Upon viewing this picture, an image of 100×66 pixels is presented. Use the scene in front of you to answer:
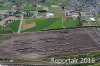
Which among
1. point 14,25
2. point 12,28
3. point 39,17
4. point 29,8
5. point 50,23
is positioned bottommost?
point 12,28

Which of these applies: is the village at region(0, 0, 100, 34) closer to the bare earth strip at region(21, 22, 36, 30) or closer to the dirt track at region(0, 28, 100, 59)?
Answer: the bare earth strip at region(21, 22, 36, 30)

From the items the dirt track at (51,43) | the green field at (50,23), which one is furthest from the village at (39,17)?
the dirt track at (51,43)

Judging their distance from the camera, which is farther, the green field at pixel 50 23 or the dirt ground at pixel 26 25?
the dirt ground at pixel 26 25

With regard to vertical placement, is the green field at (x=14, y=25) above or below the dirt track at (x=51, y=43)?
above

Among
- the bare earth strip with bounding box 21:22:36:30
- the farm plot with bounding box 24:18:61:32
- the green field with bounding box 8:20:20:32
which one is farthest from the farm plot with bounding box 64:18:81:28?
the green field with bounding box 8:20:20:32

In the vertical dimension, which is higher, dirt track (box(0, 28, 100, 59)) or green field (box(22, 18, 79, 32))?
green field (box(22, 18, 79, 32))

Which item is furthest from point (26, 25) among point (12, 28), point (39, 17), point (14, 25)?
point (39, 17)

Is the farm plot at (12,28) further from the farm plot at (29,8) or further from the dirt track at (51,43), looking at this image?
the farm plot at (29,8)

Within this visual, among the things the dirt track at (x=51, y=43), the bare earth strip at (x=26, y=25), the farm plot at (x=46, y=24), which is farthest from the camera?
the bare earth strip at (x=26, y=25)

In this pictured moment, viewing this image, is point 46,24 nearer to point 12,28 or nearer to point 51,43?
point 12,28
